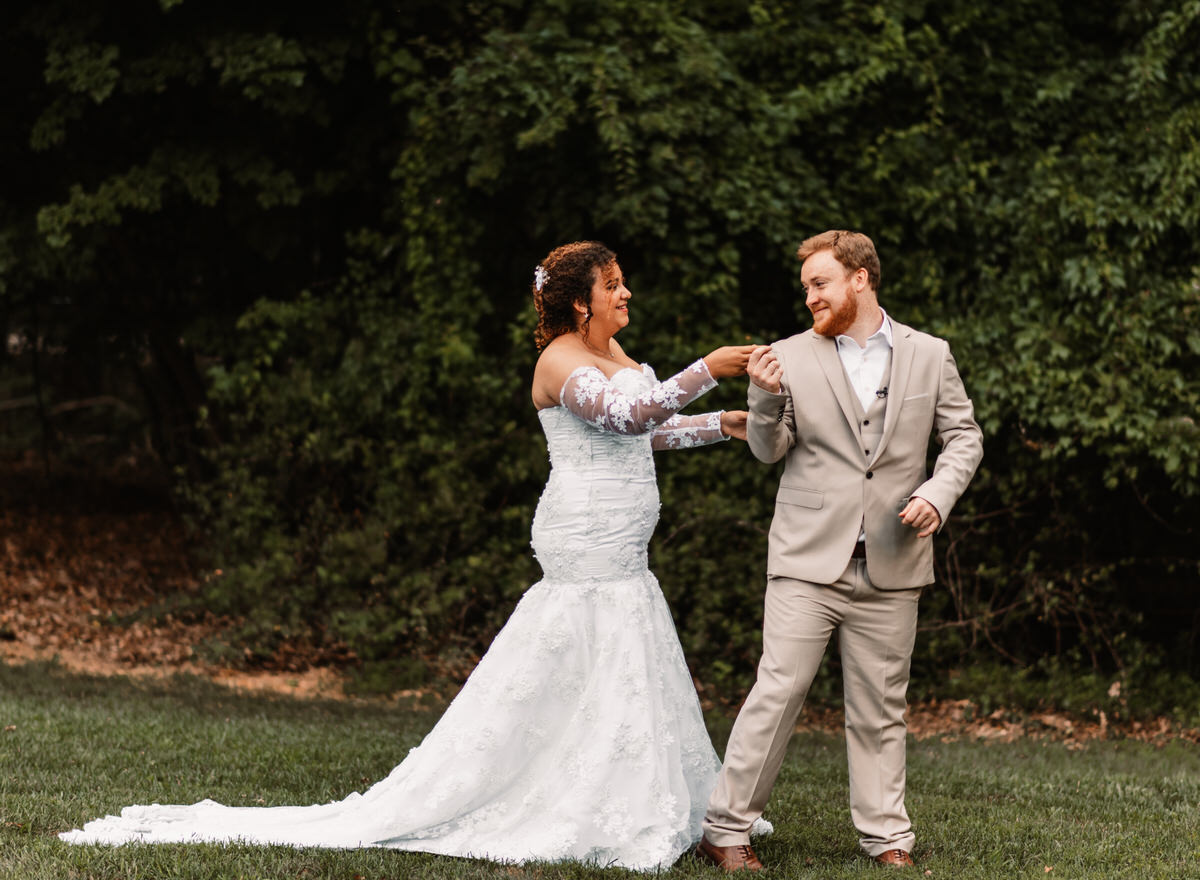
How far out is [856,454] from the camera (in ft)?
14.1

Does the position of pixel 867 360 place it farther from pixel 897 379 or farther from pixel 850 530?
pixel 850 530

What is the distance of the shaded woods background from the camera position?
8453mm

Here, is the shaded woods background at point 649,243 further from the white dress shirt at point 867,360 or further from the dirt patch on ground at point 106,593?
the white dress shirt at point 867,360

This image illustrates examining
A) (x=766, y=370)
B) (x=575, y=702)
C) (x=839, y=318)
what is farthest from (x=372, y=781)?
(x=839, y=318)

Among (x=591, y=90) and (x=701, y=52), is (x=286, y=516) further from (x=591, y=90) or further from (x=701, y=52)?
(x=701, y=52)

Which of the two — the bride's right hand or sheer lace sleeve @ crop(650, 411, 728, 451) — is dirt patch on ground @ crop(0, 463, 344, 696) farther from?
the bride's right hand

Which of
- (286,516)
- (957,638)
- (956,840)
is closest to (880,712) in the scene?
(956,840)

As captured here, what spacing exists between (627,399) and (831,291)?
78 centimetres

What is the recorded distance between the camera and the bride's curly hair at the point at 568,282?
15.0 ft

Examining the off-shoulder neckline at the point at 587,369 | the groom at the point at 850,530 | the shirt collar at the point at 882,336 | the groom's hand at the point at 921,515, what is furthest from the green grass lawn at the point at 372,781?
the shirt collar at the point at 882,336

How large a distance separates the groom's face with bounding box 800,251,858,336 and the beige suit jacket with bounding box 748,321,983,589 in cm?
9

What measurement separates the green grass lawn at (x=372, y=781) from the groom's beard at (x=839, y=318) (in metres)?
1.81

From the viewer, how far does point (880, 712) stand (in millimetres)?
4391

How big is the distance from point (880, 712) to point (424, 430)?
5935mm
